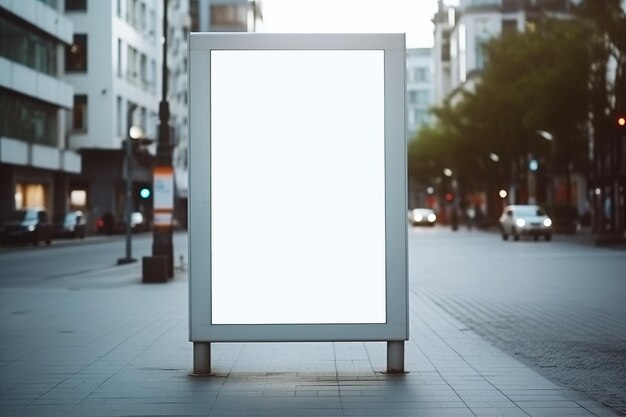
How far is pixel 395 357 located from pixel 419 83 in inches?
6109

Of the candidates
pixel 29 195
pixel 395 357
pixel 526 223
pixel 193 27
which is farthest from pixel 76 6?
pixel 395 357

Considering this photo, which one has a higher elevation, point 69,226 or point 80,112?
point 80,112

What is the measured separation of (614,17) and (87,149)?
36138mm

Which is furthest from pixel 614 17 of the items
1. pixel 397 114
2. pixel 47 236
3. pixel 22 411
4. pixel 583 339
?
pixel 22 411

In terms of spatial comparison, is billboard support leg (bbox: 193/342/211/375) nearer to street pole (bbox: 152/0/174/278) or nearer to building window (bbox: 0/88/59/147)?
street pole (bbox: 152/0/174/278)

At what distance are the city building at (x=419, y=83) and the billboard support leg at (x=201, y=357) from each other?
493ft

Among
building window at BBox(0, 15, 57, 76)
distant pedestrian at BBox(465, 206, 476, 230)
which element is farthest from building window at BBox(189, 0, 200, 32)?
building window at BBox(0, 15, 57, 76)

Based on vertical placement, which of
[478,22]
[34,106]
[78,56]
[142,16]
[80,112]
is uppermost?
[478,22]

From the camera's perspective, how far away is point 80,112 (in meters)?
62.7

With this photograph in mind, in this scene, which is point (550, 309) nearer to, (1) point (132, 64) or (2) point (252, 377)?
(2) point (252, 377)

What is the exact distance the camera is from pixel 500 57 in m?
58.6

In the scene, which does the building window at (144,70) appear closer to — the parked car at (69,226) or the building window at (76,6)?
the building window at (76,6)

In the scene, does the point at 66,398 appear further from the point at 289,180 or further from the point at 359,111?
the point at 359,111

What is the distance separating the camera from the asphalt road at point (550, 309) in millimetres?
8805
